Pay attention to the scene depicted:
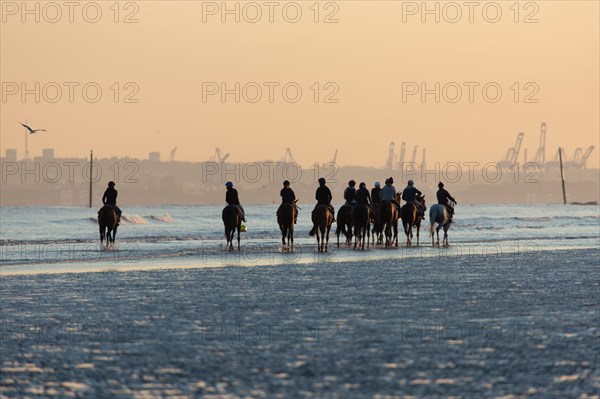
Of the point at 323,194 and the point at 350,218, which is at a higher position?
the point at 323,194

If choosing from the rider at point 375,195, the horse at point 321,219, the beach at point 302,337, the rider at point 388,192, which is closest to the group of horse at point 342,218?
the horse at point 321,219

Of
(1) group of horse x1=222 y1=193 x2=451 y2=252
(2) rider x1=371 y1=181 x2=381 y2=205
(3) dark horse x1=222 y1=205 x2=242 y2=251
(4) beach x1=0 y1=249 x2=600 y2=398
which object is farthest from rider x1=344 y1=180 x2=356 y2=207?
(4) beach x1=0 y1=249 x2=600 y2=398

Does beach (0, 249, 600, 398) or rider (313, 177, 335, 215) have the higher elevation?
rider (313, 177, 335, 215)

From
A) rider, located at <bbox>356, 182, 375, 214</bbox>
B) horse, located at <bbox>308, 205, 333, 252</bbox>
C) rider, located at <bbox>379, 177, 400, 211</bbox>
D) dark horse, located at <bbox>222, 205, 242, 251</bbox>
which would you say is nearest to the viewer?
horse, located at <bbox>308, 205, 333, 252</bbox>

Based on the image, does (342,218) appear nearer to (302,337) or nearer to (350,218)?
(350,218)

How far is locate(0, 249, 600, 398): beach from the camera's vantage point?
31.1 ft

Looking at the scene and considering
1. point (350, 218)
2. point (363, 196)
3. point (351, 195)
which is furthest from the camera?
point (351, 195)

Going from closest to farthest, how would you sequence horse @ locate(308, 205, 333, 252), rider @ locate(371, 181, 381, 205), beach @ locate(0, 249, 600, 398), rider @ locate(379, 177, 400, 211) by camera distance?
beach @ locate(0, 249, 600, 398)
horse @ locate(308, 205, 333, 252)
rider @ locate(379, 177, 400, 211)
rider @ locate(371, 181, 381, 205)

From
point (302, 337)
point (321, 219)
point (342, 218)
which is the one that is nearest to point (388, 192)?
point (342, 218)

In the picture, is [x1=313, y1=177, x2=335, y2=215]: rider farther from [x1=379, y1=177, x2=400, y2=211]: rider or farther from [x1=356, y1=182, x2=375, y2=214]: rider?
[x1=379, y1=177, x2=400, y2=211]: rider

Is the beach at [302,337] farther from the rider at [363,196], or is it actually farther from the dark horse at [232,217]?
the rider at [363,196]

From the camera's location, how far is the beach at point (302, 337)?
373 inches

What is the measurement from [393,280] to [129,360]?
446 inches

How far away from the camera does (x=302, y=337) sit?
41.1 ft
